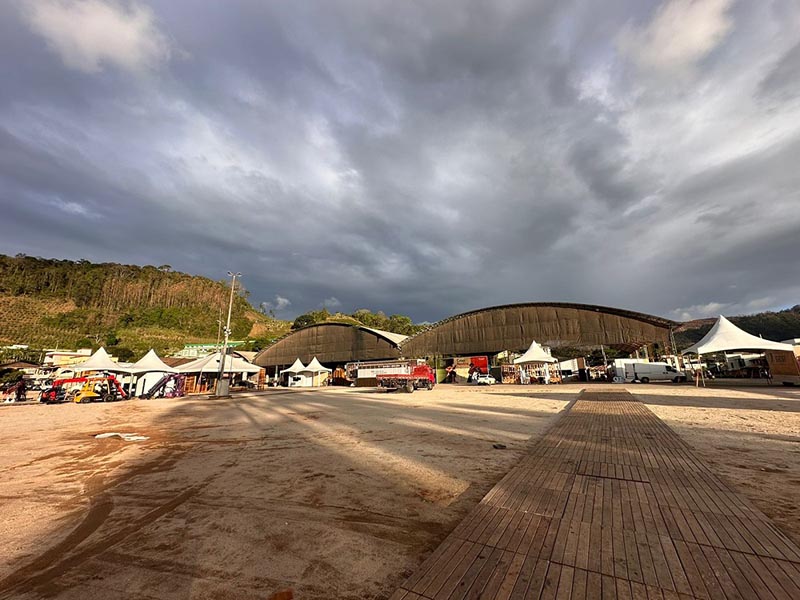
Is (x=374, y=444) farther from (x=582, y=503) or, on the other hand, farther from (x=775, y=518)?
(x=775, y=518)

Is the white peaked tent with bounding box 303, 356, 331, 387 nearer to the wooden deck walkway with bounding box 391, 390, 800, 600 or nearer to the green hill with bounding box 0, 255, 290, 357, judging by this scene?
the wooden deck walkway with bounding box 391, 390, 800, 600

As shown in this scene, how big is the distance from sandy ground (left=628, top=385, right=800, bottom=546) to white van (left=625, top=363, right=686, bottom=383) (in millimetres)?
22212

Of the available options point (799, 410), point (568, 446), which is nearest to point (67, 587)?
point (568, 446)

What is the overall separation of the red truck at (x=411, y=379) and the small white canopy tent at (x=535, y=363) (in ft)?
34.2

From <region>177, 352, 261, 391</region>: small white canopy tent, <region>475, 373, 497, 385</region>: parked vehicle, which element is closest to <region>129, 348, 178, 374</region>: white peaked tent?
<region>177, 352, 261, 391</region>: small white canopy tent

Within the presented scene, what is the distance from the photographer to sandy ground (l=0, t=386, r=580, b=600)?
11.3 feet

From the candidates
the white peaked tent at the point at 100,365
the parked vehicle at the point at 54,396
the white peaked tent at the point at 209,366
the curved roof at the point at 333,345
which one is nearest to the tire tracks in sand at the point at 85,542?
the parked vehicle at the point at 54,396

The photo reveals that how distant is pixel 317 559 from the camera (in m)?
3.73

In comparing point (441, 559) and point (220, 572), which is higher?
point (441, 559)

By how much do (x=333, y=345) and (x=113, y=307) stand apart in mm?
127210

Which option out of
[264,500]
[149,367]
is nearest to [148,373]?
[149,367]

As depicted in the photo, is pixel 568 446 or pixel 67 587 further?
pixel 568 446

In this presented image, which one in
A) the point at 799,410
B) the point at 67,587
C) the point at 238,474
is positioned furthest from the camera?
the point at 799,410

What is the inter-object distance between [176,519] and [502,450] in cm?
686
